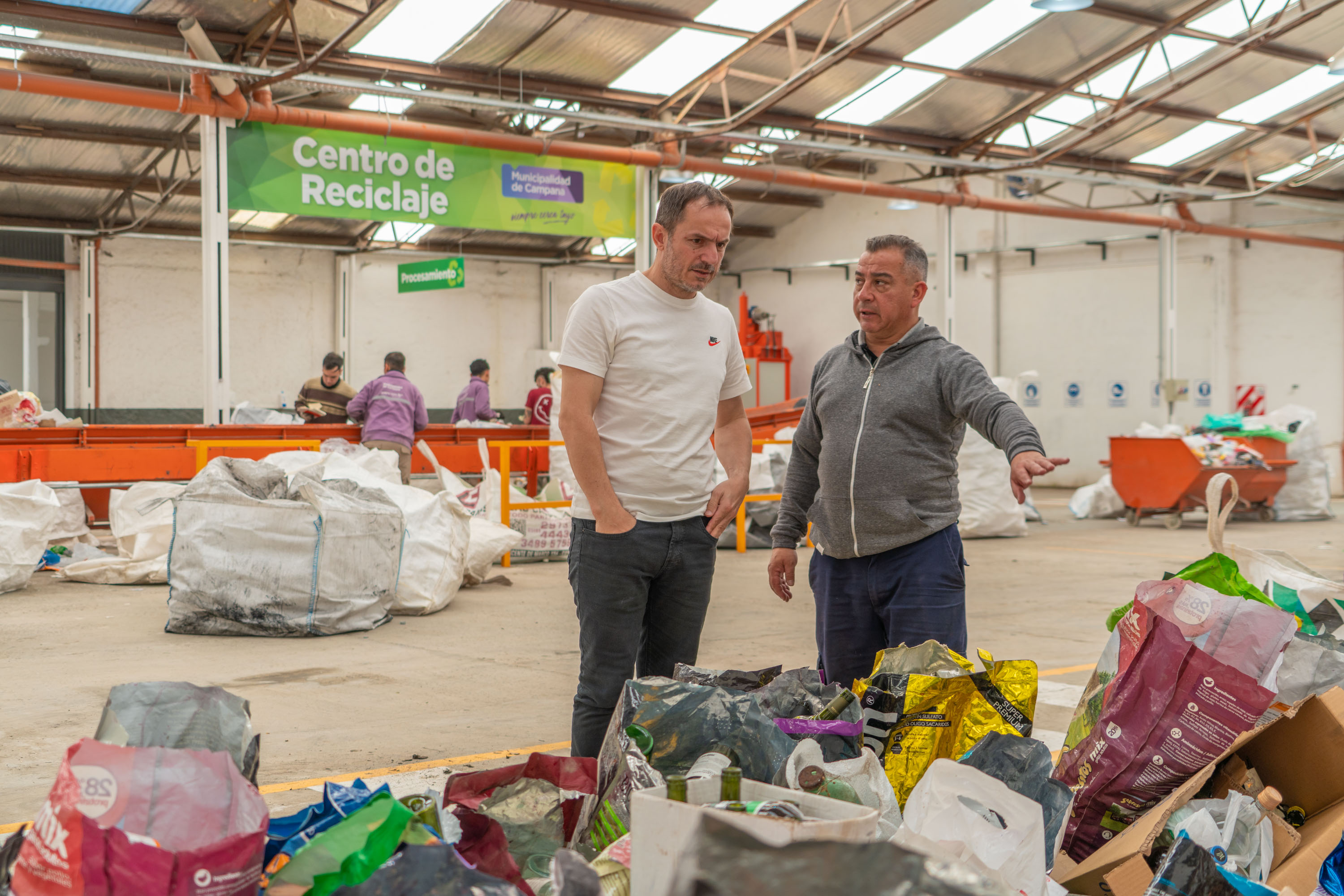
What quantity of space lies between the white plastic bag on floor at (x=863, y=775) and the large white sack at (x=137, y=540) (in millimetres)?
6325

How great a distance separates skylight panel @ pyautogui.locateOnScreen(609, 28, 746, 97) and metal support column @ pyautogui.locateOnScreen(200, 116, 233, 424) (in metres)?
3.78

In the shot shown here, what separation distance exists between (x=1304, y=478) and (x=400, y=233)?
45.9ft

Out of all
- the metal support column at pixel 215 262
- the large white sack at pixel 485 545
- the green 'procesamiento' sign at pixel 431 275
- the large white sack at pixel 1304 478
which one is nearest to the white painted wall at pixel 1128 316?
the large white sack at pixel 1304 478

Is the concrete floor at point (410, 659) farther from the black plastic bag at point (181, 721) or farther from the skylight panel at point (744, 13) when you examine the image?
the skylight panel at point (744, 13)

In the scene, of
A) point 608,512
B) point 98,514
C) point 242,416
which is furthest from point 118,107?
point 608,512

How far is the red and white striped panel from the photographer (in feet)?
53.6

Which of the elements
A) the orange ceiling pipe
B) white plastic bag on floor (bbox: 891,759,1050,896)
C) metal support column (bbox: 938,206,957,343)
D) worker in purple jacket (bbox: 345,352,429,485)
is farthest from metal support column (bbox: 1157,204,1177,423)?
white plastic bag on floor (bbox: 891,759,1050,896)

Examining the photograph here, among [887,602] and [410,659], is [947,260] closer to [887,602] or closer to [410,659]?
[410,659]

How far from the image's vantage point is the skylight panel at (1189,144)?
14203 mm

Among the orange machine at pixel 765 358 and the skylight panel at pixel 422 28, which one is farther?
the orange machine at pixel 765 358

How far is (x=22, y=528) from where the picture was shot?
22.8 ft

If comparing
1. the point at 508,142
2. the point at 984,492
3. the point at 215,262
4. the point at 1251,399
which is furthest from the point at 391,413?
the point at 1251,399

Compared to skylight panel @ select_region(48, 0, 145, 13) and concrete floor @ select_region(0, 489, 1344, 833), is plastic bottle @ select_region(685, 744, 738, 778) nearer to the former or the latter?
concrete floor @ select_region(0, 489, 1344, 833)

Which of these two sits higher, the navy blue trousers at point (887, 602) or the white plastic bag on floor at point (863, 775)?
the navy blue trousers at point (887, 602)
